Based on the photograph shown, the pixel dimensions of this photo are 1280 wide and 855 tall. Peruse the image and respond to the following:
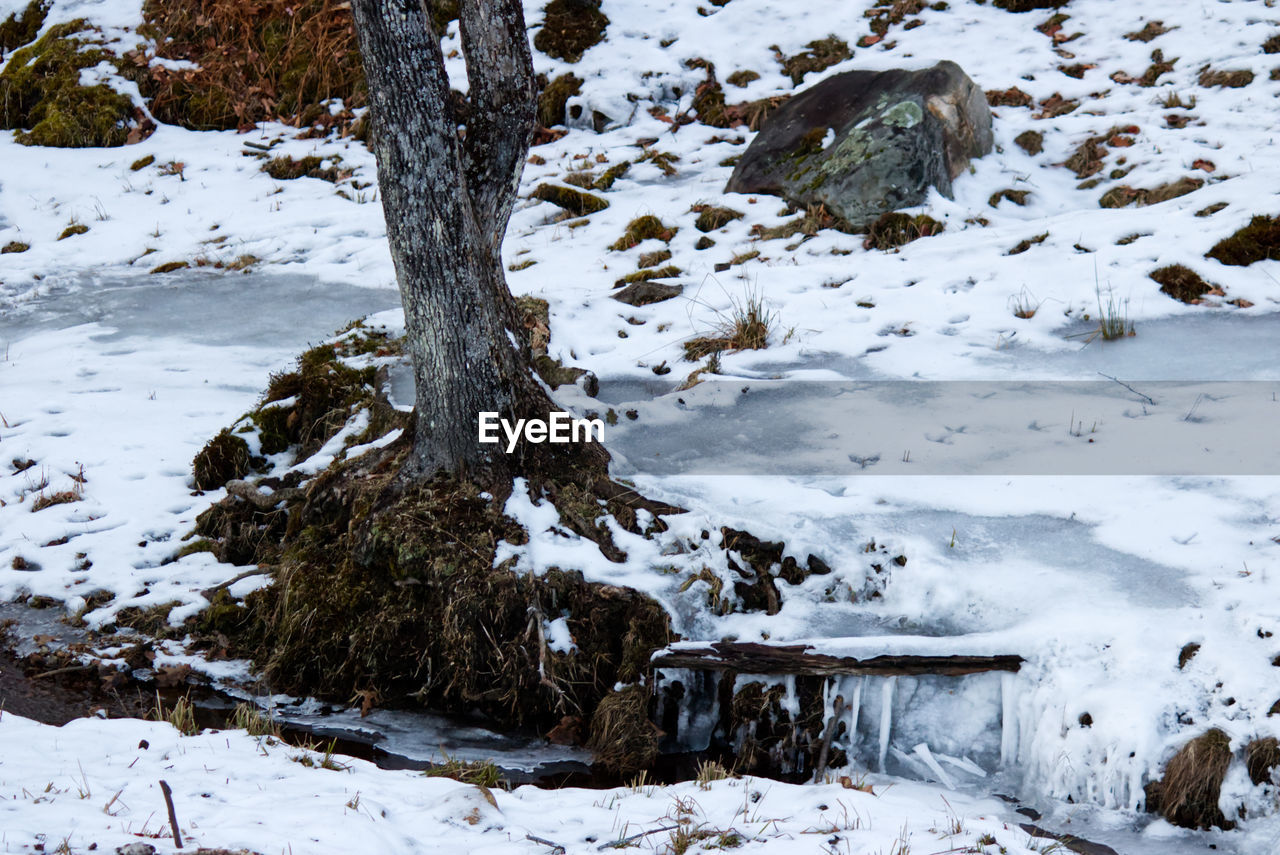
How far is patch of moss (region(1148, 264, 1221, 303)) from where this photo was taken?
7.04 metres

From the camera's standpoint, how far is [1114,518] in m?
4.87

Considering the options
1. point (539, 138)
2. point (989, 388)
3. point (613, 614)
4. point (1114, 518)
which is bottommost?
point (613, 614)

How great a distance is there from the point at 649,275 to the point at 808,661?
4.93 meters

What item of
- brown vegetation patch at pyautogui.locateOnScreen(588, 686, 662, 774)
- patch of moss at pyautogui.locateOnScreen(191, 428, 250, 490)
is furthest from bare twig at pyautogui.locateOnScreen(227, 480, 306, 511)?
brown vegetation patch at pyautogui.locateOnScreen(588, 686, 662, 774)

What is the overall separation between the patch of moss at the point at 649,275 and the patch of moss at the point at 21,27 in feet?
32.6

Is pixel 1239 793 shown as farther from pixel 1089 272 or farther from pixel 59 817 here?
pixel 1089 272

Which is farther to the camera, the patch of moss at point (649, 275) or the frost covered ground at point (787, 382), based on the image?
the patch of moss at point (649, 275)

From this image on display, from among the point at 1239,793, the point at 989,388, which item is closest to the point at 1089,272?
the point at 989,388

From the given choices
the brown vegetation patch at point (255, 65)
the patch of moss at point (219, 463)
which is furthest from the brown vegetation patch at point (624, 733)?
the brown vegetation patch at point (255, 65)

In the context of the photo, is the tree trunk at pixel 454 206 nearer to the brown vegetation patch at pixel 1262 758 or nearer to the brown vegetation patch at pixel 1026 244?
the brown vegetation patch at pixel 1262 758

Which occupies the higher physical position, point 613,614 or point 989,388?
point 989,388

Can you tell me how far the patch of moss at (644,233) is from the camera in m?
9.42

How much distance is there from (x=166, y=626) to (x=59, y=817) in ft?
8.53

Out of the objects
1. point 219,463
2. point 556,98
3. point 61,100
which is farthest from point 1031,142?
point 61,100
